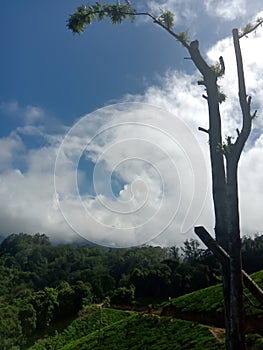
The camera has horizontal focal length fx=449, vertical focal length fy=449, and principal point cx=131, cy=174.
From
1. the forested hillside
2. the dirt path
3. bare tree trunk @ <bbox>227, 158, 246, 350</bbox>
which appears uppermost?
the forested hillside

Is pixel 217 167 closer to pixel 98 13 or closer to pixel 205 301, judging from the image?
pixel 98 13

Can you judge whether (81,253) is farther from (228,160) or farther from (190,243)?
(228,160)

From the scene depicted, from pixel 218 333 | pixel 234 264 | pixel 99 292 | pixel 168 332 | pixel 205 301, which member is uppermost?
pixel 99 292

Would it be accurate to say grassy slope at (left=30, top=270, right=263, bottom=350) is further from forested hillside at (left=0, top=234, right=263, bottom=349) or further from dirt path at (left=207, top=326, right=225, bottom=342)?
forested hillside at (left=0, top=234, right=263, bottom=349)

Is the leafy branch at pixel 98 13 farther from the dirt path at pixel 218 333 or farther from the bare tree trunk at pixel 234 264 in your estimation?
the dirt path at pixel 218 333

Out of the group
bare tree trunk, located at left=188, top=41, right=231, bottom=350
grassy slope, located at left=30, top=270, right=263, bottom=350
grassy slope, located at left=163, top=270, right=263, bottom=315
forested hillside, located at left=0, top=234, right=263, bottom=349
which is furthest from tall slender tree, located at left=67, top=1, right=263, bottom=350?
forested hillside, located at left=0, top=234, right=263, bottom=349

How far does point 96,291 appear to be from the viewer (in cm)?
6725

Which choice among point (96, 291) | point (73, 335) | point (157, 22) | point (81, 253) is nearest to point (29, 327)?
point (73, 335)

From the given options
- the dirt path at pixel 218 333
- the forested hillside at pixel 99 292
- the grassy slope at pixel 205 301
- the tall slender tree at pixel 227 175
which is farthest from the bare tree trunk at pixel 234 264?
the forested hillside at pixel 99 292

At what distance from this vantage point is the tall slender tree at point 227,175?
576 centimetres

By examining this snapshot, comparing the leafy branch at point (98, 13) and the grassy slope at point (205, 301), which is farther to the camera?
the grassy slope at point (205, 301)

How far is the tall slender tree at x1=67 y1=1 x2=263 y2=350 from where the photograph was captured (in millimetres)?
5762

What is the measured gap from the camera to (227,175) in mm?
6254

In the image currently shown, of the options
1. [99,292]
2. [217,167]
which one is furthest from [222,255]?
[99,292]
